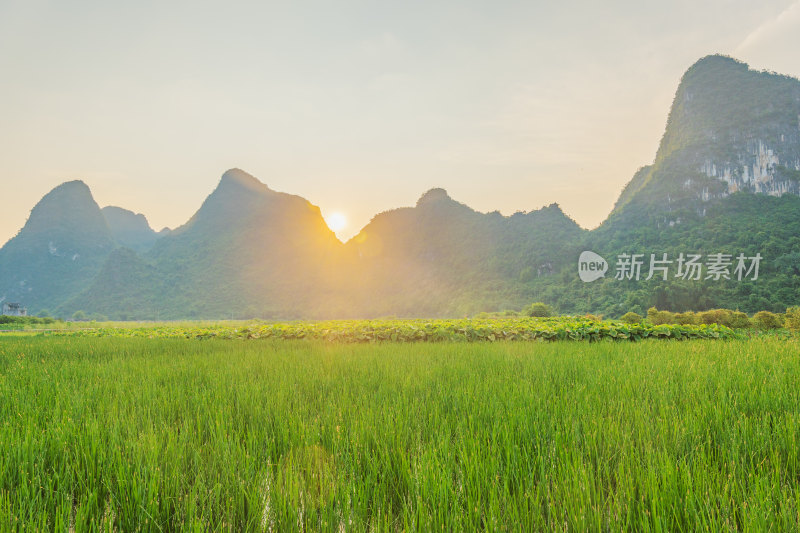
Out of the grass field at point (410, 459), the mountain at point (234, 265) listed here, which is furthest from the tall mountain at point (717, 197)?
the mountain at point (234, 265)

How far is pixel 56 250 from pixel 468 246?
104 m

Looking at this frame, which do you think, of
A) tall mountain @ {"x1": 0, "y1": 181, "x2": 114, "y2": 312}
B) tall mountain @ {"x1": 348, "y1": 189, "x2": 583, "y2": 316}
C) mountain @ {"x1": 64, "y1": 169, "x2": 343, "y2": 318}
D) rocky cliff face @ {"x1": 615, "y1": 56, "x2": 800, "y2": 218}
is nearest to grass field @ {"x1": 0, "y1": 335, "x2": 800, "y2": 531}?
tall mountain @ {"x1": 348, "y1": 189, "x2": 583, "y2": 316}

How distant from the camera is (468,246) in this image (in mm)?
64188

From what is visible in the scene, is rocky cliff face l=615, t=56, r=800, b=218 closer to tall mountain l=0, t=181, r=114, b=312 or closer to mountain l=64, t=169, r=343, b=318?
mountain l=64, t=169, r=343, b=318

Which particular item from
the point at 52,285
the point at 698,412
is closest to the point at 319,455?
the point at 698,412

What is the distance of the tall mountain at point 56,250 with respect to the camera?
86.6m

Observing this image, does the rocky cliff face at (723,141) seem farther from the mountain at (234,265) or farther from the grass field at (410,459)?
the grass field at (410,459)

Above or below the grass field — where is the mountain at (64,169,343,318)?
above

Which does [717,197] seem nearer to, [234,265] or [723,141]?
[723,141]

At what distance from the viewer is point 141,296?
233 ft

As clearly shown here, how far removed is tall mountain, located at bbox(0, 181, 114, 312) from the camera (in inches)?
3410

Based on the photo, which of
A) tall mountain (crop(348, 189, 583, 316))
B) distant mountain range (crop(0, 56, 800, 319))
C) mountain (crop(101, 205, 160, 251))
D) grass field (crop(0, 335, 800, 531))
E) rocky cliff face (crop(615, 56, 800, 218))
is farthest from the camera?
mountain (crop(101, 205, 160, 251))

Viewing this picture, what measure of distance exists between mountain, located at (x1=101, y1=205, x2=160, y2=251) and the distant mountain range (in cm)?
1820

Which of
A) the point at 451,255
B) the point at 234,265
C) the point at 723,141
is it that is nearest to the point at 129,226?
the point at 234,265
